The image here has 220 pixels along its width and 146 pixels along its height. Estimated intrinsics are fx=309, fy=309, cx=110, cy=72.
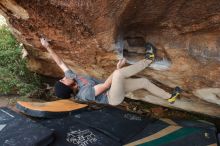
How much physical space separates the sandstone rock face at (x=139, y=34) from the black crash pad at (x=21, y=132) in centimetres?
114

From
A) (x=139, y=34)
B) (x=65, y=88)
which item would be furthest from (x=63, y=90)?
(x=139, y=34)

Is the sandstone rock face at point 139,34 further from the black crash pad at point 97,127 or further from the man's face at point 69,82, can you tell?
the black crash pad at point 97,127

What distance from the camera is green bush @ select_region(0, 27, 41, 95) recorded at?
648cm

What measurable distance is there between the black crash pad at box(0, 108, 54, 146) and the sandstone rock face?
1.14 meters

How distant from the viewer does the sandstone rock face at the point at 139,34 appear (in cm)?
318

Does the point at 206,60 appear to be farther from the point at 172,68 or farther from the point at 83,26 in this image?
the point at 83,26

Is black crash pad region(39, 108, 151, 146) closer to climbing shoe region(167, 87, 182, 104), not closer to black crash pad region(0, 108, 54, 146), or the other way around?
black crash pad region(0, 108, 54, 146)

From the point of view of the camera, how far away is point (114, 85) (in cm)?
382

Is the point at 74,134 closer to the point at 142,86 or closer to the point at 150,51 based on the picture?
the point at 142,86

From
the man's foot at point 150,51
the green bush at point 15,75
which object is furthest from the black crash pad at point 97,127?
the green bush at point 15,75

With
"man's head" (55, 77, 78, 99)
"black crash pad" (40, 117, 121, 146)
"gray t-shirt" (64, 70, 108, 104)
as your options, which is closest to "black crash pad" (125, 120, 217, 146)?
"black crash pad" (40, 117, 121, 146)

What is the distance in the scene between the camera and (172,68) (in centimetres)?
396

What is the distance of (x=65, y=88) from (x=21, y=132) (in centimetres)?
79

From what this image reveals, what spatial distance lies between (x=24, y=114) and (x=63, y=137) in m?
0.90
